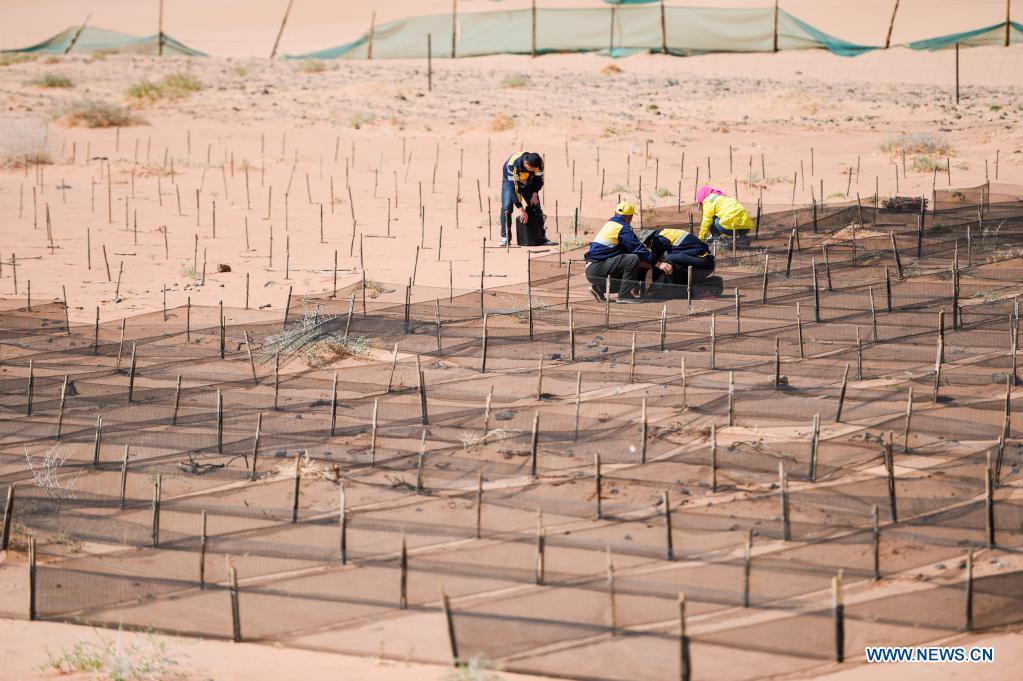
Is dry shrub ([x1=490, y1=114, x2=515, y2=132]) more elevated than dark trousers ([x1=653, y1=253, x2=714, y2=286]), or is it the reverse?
dry shrub ([x1=490, y1=114, x2=515, y2=132])

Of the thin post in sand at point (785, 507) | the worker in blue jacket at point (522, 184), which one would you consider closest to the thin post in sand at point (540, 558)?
the thin post in sand at point (785, 507)

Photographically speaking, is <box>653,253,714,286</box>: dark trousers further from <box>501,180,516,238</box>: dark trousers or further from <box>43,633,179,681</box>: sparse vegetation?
<box>43,633,179,681</box>: sparse vegetation

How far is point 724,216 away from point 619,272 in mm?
1653

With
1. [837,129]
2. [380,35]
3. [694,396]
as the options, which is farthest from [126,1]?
[694,396]

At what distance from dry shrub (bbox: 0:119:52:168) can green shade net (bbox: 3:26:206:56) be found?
534 inches

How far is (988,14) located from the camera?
3506cm

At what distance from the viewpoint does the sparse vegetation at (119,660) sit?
16.1 ft

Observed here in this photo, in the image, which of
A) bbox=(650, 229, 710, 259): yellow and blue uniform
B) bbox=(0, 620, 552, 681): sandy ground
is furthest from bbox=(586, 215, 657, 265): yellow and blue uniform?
bbox=(0, 620, 552, 681): sandy ground

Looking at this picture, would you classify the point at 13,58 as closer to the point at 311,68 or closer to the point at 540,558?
the point at 311,68

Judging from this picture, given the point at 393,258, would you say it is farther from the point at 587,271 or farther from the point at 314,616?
the point at 314,616

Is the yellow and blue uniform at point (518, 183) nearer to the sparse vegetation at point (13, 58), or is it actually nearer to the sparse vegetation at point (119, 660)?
the sparse vegetation at point (119, 660)

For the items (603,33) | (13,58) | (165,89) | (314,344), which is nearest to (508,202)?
(314,344)

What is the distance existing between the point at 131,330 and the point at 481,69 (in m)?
18.0

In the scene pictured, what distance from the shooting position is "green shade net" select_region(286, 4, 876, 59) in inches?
1079
